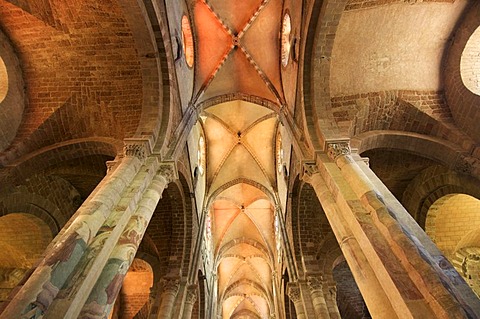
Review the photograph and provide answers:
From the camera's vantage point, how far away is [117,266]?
4371 mm

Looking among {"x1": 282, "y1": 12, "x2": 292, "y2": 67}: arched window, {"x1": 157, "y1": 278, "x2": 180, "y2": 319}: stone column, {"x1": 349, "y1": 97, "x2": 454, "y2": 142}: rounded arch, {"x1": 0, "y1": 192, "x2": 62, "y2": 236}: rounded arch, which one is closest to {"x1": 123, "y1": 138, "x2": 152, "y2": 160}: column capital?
{"x1": 0, "y1": 192, "x2": 62, "y2": 236}: rounded arch

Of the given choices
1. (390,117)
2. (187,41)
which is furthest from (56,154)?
(390,117)

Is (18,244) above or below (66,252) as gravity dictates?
above

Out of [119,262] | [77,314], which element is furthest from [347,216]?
[77,314]

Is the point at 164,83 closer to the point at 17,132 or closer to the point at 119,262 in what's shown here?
the point at 17,132

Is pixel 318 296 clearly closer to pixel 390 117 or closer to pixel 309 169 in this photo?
pixel 309 169

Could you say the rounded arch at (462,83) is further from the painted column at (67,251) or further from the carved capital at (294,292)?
the painted column at (67,251)

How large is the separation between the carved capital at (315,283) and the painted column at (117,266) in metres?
5.49

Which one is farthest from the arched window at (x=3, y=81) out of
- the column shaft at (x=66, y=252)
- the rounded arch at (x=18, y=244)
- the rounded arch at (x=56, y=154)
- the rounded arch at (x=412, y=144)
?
the rounded arch at (x=412, y=144)

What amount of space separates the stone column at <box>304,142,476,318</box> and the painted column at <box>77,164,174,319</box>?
311 centimetres

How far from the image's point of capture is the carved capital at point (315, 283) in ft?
29.4

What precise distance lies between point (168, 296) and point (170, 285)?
368 millimetres

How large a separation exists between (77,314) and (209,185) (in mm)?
10251

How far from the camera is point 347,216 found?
510 cm
